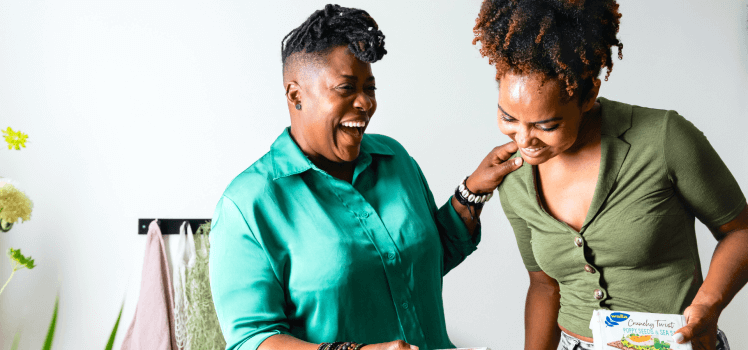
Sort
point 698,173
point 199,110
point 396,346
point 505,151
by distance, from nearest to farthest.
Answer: point 396,346 < point 698,173 < point 505,151 < point 199,110

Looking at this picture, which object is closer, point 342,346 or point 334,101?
point 342,346

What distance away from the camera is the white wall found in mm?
2266

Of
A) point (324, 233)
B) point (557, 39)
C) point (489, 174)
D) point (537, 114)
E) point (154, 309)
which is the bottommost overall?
point (154, 309)

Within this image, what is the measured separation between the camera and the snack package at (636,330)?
36.6 inches

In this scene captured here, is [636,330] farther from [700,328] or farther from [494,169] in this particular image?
[494,169]

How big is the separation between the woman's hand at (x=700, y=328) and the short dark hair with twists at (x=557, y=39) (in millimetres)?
440

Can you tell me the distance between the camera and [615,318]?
97 centimetres

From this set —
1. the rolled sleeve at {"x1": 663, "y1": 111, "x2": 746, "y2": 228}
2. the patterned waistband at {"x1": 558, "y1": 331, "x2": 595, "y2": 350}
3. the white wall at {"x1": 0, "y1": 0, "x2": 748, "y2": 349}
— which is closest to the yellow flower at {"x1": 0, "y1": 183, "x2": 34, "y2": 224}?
the white wall at {"x1": 0, "y1": 0, "x2": 748, "y2": 349}

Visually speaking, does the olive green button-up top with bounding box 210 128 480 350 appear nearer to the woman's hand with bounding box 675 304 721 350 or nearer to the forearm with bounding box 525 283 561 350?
the forearm with bounding box 525 283 561 350

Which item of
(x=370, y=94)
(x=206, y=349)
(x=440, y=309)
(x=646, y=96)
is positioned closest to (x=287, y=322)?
(x=440, y=309)

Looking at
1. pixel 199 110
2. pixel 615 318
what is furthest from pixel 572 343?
pixel 199 110

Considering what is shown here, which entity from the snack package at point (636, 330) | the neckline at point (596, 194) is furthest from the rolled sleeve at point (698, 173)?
the snack package at point (636, 330)

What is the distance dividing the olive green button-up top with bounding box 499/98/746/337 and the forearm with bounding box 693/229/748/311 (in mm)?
48

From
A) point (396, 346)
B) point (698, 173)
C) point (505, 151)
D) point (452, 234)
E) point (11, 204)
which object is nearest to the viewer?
point (396, 346)
